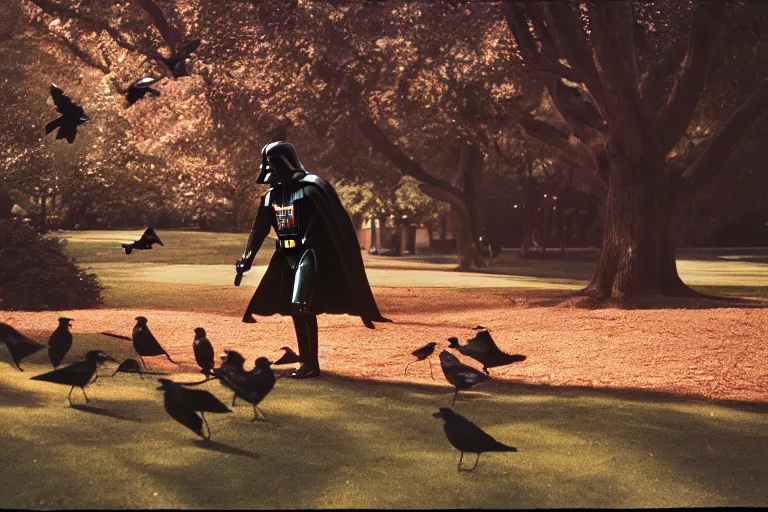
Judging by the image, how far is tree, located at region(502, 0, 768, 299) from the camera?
71.9ft

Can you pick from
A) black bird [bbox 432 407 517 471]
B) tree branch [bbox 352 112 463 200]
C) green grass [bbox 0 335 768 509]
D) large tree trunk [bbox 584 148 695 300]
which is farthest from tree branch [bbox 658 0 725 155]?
black bird [bbox 432 407 517 471]

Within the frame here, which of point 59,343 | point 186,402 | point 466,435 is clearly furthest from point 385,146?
point 466,435

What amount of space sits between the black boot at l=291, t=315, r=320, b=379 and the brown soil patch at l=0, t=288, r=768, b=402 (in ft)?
4.90

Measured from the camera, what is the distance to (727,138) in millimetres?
24641

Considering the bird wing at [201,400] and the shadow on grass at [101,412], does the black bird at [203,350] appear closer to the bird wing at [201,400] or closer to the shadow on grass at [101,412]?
the shadow on grass at [101,412]

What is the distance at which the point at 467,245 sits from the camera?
43.2m

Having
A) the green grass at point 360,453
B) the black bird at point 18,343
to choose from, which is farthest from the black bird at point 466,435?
the black bird at point 18,343

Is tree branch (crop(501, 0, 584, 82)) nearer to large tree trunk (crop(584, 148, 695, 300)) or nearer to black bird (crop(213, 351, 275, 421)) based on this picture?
large tree trunk (crop(584, 148, 695, 300))

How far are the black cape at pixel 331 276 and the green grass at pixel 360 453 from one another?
3.15ft

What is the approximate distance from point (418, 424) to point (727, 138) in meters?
17.4

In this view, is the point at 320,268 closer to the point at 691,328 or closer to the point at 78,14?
the point at 691,328

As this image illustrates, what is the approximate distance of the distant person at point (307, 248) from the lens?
1055 cm

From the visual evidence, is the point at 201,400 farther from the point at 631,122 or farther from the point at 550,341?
the point at 631,122

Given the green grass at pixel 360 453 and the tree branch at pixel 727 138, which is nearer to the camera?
the green grass at pixel 360 453
